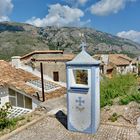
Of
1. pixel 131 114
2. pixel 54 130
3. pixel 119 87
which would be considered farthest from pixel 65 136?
pixel 119 87

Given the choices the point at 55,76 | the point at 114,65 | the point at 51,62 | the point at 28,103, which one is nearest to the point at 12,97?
the point at 28,103

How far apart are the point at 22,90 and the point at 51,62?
20.8ft

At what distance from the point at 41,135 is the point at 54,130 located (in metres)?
0.71

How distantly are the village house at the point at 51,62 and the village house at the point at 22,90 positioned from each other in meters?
1.92

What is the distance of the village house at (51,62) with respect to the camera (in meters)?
25.3

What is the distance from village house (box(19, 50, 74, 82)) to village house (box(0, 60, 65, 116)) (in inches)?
75.4

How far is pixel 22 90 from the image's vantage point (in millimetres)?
20234

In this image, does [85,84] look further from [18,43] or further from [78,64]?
[18,43]

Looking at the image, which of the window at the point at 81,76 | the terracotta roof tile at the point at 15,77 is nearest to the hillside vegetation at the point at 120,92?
the window at the point at 81,76

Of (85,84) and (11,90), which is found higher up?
(85,84)

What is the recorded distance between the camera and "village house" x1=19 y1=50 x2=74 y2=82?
2534 centimetres

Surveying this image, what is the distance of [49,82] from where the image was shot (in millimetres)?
24484

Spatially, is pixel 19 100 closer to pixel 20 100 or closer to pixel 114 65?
pixel 20 100

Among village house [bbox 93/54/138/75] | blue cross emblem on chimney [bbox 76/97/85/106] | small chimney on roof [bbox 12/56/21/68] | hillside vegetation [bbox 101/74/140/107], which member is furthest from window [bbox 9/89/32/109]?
village house [bbox 93/54/138/75]
